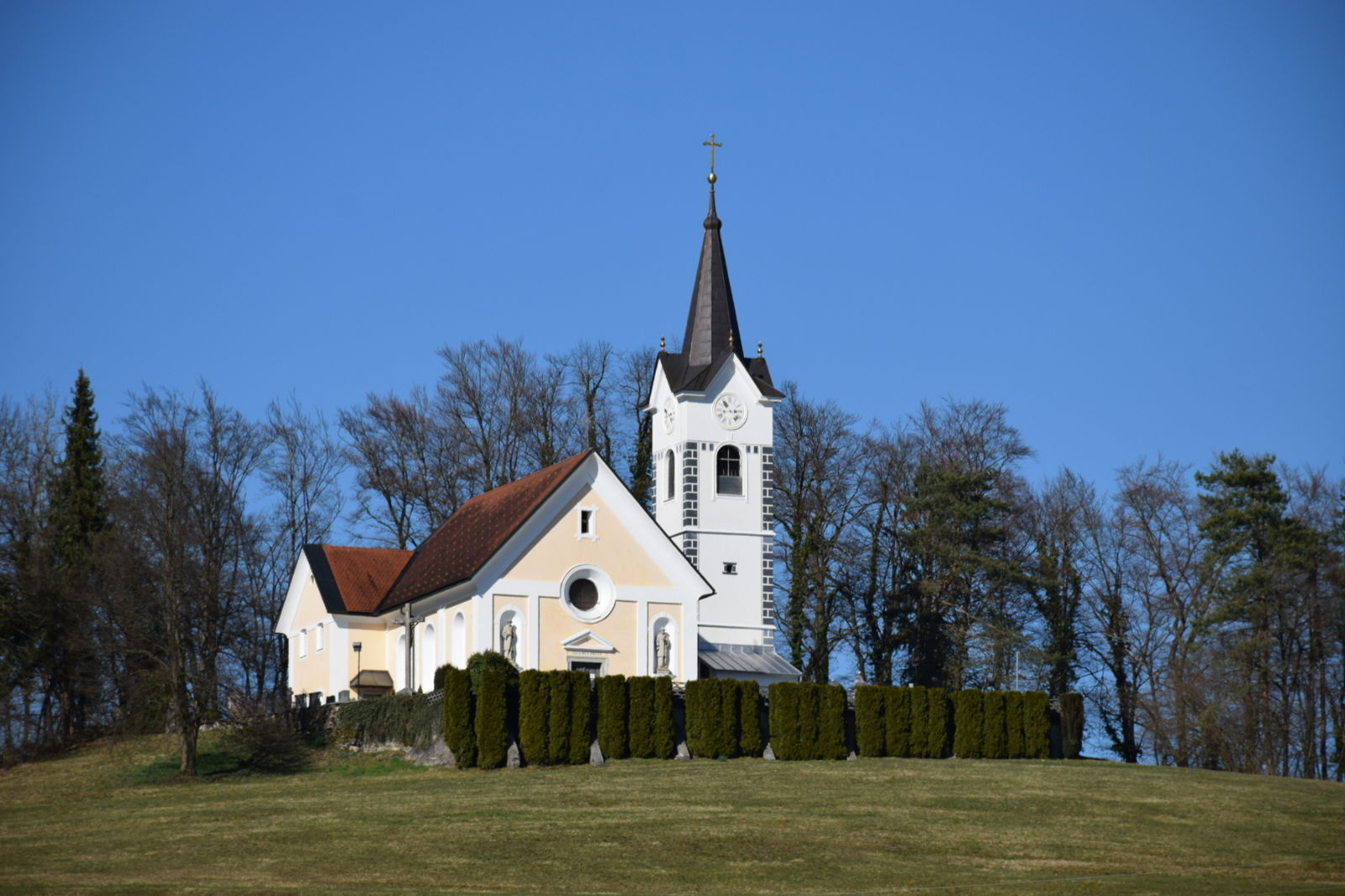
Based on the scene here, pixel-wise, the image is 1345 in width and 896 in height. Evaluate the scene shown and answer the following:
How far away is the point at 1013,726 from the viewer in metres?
39.3

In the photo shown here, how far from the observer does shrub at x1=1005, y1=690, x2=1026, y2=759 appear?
3916cm

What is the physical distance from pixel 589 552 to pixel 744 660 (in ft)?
24.1

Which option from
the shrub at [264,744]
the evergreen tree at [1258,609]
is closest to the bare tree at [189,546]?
the shrub at [264,744]

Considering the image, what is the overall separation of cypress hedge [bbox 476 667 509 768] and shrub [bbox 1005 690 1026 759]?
1216 centimetres

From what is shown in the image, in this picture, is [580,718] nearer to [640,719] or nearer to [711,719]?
[640,719]

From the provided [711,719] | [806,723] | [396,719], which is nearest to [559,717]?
[711,719]

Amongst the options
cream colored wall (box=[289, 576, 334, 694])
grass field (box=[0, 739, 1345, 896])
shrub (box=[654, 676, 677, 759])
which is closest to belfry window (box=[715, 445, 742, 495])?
cream colored wall (box=[289, 576, 334, 694])

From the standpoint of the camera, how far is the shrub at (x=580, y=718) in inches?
1384

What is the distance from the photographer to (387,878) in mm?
21906

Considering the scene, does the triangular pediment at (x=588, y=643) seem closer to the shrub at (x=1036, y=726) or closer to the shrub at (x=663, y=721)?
the shrub at (x=663, y=721)

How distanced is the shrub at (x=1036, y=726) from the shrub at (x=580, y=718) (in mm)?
10807

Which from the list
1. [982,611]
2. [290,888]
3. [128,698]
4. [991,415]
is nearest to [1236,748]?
[982,611]

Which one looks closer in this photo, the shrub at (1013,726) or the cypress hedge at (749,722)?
the cypress hedge at (749,722)

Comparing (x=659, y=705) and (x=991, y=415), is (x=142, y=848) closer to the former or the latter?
(x=659, y=705)
